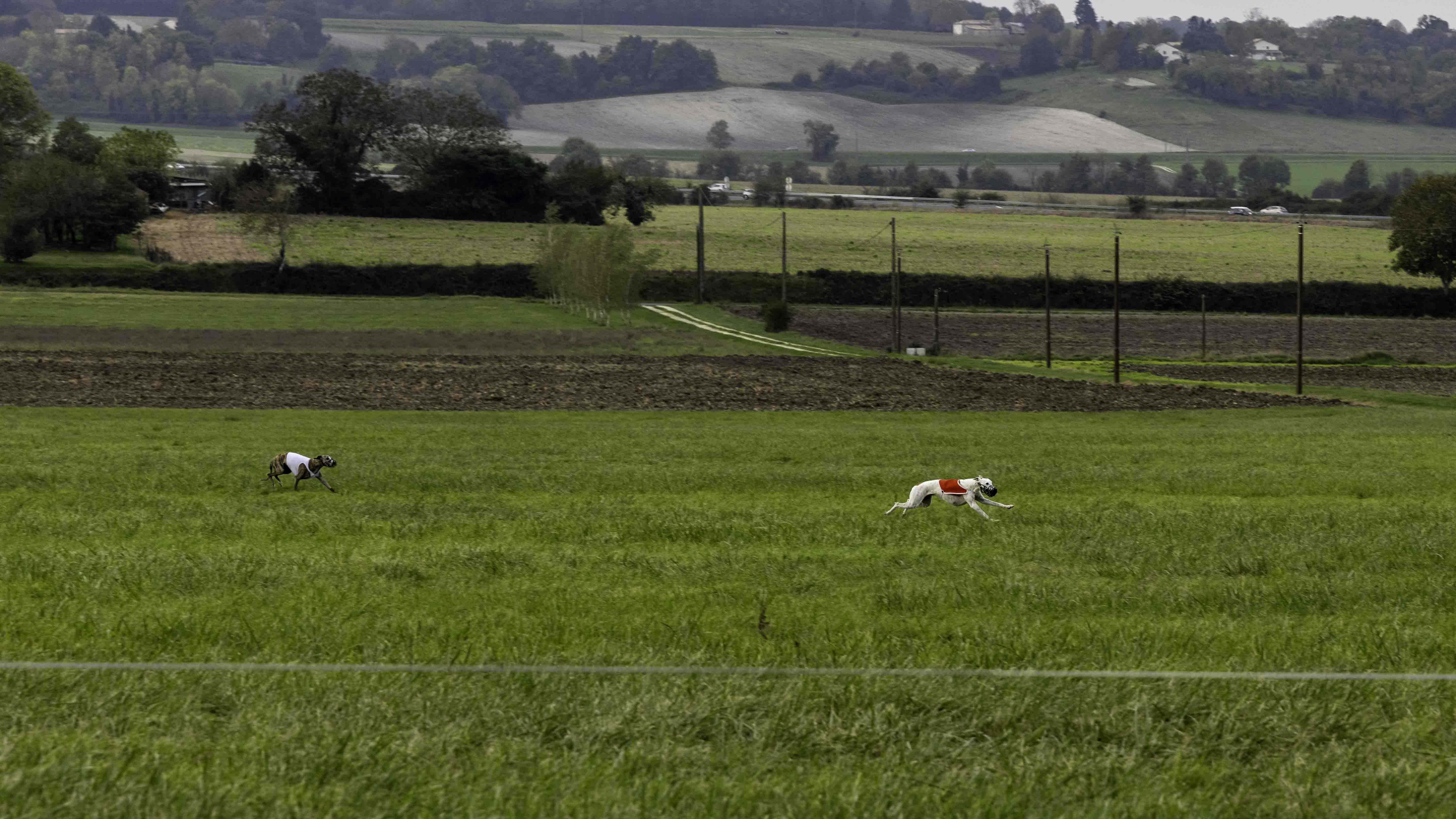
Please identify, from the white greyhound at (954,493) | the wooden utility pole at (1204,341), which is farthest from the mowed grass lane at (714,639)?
the wooden utility pole at (1204,341)

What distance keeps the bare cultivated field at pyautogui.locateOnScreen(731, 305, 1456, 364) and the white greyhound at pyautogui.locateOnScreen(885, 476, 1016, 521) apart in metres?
60.7

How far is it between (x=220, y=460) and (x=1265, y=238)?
160 m

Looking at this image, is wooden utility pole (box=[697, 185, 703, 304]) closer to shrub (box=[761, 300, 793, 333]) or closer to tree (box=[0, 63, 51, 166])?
shrub (box=[761, 300, 793, 333])

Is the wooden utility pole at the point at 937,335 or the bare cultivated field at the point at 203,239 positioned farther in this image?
the bare cultivated field at the point at 203,239

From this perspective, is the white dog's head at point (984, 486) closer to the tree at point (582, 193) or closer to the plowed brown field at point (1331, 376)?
the plowed brown field at point (1331, 376)

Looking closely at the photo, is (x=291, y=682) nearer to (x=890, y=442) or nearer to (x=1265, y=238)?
(x=890, y=442)

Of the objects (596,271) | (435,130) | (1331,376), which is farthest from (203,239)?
(1331,376)

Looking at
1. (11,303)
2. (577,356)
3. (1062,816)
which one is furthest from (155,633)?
(11,303)

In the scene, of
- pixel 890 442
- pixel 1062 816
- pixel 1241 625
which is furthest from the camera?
pixel 890 442

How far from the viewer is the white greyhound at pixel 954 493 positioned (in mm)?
14961

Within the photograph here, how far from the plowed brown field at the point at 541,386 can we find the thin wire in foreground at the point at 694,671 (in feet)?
109

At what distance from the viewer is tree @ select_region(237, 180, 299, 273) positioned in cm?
10856

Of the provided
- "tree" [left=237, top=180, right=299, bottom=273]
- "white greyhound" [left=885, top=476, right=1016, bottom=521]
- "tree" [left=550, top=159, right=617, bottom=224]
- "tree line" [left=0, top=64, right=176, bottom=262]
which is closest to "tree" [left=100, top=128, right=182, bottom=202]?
"tree line" [left=0, top=64, right=176, bottom=262]

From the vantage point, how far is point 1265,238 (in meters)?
163
